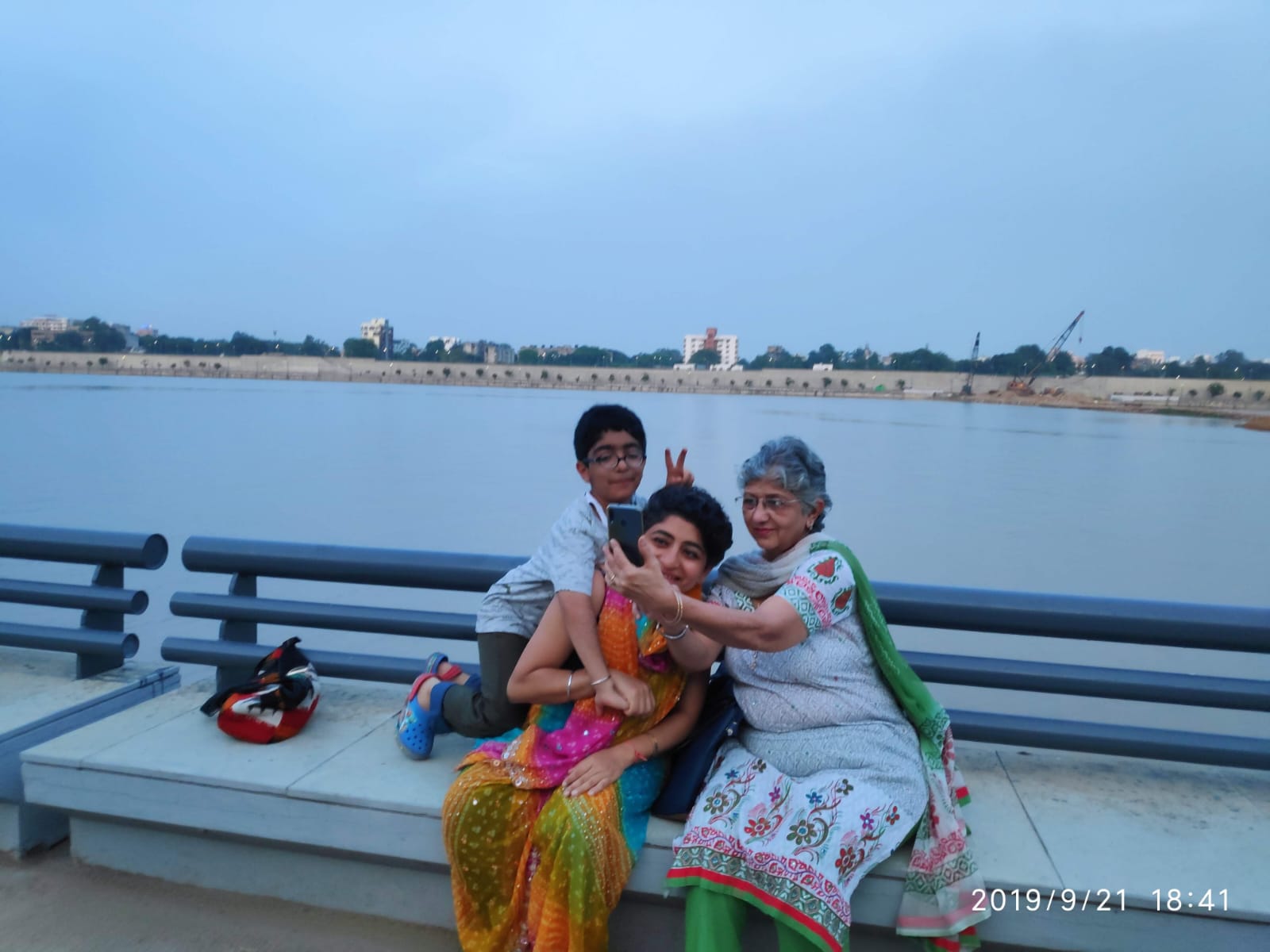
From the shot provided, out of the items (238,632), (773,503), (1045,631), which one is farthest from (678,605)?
(238,632)

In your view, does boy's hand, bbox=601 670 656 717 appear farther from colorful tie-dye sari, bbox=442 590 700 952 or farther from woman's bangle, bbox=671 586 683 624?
woman's bangle, bbox=671 586 683 624

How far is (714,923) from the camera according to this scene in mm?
2066

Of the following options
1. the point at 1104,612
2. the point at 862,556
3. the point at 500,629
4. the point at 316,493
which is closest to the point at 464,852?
the point at 500,629

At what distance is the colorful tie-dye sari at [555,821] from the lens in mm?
2174

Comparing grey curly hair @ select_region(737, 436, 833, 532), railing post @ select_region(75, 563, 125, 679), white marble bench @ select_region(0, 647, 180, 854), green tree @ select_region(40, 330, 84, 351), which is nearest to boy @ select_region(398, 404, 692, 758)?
grey curly hair @ select_region(737, 436, 833, 532)

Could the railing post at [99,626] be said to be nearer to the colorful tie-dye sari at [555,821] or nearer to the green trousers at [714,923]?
the colorful tie-dye sari at [555,821]

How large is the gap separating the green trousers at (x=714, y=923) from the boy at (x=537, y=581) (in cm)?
88

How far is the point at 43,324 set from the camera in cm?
5031

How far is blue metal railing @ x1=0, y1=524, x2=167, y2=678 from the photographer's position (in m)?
3.45

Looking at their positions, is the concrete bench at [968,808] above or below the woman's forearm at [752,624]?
below

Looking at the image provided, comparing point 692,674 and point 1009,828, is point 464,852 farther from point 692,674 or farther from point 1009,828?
point 1009,828

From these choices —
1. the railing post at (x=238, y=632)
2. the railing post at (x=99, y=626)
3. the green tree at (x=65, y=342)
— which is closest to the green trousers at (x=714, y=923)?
the railing post at (x=238, y=632)

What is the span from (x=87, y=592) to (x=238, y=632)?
657mm

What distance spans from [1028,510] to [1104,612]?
9.53m
